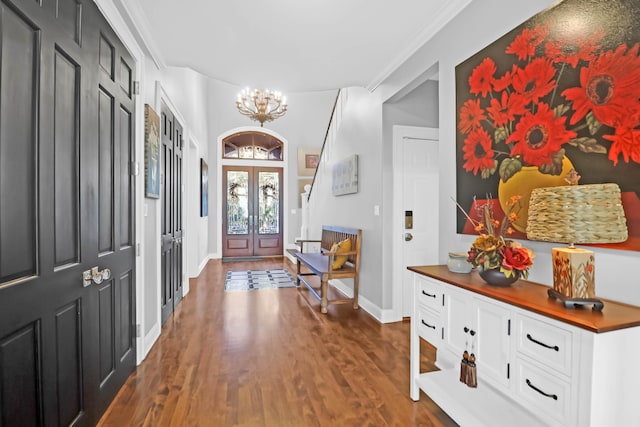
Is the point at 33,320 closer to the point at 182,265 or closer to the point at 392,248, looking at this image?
the point at 392,248

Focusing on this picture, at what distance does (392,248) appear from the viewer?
138 inches

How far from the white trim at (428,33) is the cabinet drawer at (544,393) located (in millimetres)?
2130

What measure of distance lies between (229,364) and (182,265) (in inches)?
90.2

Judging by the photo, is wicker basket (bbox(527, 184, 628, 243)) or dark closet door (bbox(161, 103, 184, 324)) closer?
wicker basket (bbox(527, 184, 628, 243))

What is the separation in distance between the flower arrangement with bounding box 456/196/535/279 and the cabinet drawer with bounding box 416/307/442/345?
1.41 ft

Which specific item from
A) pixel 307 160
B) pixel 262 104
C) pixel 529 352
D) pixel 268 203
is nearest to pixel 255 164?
pixel 268 203

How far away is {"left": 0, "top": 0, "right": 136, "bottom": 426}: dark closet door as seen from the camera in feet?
3.82

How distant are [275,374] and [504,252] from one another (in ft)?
5.64

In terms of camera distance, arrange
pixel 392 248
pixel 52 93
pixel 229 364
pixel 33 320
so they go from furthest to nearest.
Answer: pixel 392 248 → pixel 229 364 → pixel 52 93 → pixel 33 320

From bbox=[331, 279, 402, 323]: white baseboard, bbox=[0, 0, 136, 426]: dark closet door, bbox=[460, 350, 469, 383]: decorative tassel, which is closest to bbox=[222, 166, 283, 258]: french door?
bbox=[331, 279, 402, 323]: white baseboard

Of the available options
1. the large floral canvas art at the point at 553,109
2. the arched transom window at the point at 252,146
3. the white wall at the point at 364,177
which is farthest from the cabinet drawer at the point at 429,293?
the arched transom window at the point at 252,146

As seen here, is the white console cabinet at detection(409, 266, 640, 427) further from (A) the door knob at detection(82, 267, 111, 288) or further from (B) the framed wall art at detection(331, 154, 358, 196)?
(B) the framed wall art at detection(331, 154, 358, 196)

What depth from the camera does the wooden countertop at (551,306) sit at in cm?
109

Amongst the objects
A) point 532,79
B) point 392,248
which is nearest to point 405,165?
point 392,248
